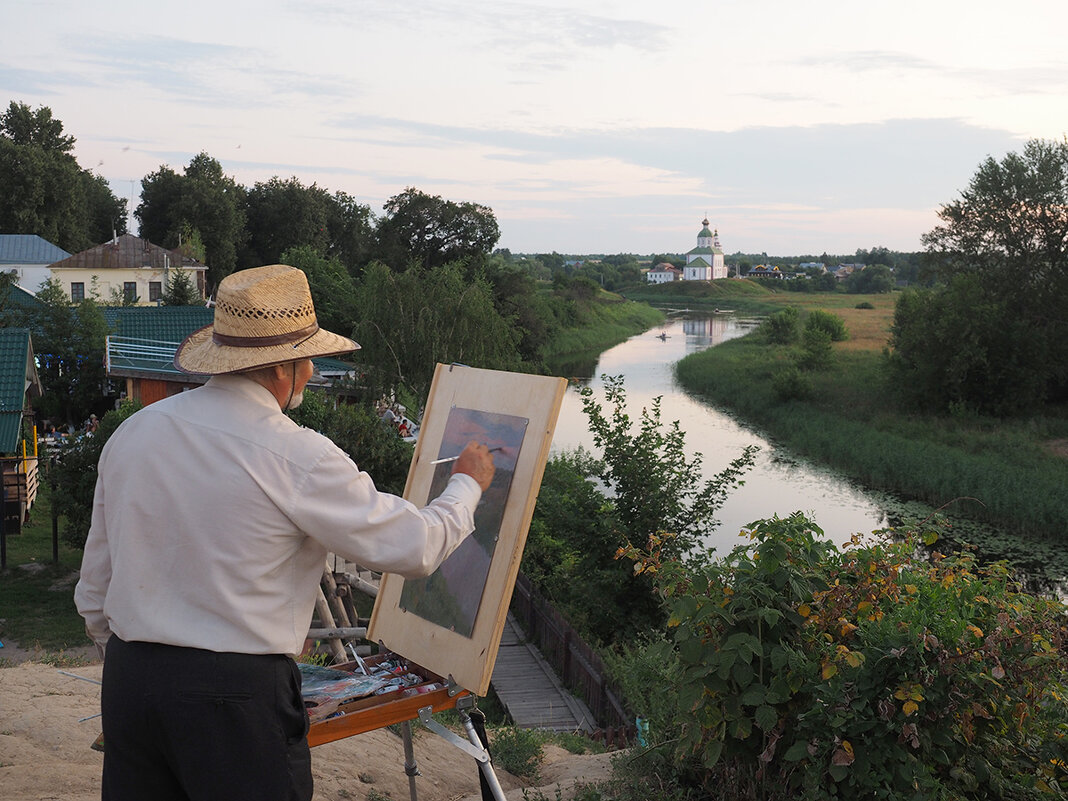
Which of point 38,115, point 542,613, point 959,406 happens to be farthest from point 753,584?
point 38,115

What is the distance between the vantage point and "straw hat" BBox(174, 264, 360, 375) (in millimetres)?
2773

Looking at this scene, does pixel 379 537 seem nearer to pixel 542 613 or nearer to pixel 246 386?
pixel 246 386

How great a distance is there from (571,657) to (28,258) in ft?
158

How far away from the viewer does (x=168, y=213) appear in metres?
62.9

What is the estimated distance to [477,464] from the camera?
3479 mm

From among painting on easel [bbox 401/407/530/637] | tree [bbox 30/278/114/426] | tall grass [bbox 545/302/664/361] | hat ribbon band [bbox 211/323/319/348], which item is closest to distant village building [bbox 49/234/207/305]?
tree [bbox 30/278/114/426]

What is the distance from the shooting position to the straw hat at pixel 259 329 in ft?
9.10

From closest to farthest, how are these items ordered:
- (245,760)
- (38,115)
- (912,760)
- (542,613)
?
(245,760), (912,760), (542,613), (38,115)

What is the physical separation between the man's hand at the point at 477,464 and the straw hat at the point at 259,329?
643 millimetres

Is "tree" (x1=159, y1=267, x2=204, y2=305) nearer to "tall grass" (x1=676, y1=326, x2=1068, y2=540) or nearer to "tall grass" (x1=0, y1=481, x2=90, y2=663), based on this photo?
"tall grass" (x1=676, y1=326, x2=1068, y2=540)

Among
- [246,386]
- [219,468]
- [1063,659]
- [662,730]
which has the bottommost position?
[662,730]

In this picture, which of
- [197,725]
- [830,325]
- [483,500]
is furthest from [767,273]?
[197,725]

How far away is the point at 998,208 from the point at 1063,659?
38.8 meters

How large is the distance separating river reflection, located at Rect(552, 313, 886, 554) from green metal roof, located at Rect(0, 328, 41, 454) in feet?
28.9
